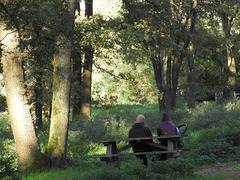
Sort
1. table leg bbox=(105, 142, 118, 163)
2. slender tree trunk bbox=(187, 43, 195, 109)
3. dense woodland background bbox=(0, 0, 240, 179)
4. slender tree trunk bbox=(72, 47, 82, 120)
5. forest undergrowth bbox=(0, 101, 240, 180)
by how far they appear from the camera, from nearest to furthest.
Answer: forest undergrowth bbox=(0, 101, 240, 180) → table leg bbox=(105, 142, 118, 163) → dense woodland background bbox=(0, 0, 240, 179) → slender tree trunk bbox=(72, 47, 82, 120) → slender tree trunk bbox=(187, 43, 195, 109)

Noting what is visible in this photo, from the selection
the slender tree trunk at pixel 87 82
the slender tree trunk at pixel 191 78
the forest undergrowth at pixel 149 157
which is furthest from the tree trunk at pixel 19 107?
the slender tree trunk at pixel 191 78

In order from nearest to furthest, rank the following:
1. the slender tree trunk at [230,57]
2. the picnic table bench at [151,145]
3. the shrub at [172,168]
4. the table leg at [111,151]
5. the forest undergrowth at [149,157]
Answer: the forest undergrowth at [149,157], the shrub at [172,168], the picnic table bench at [151,145], the table leg at [111,151], the slender tree trunk at [230,57]

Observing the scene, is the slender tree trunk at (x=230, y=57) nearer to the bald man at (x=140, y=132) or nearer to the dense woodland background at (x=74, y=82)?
the dense woodland background at (x=74, y=82)

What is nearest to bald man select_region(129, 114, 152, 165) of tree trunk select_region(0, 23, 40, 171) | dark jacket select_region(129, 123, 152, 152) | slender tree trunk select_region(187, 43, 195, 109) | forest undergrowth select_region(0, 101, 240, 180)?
dark jacket select_region(129, 123, 152, 152)

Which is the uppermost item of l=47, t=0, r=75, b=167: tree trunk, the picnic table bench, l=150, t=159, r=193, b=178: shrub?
l=47, t=0, r=75, b=167: tree trunk

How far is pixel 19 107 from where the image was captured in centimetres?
1230

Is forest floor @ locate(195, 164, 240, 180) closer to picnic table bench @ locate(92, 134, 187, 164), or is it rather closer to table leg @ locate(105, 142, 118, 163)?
picnic table bench @ locate(92, 134, 187, 164)

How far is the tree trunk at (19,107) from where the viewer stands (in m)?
12.2

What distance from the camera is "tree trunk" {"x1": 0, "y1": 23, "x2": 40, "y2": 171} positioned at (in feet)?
39.9

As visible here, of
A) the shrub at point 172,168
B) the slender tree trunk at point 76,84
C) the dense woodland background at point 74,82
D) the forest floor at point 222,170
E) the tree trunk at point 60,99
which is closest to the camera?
the shrub at point 172,168

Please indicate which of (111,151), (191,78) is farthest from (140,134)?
(191,78)

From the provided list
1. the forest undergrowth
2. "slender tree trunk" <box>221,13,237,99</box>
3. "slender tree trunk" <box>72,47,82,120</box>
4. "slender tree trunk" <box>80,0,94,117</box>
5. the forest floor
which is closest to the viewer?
the forest undergrowth

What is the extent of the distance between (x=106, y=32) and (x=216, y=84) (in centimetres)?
2945

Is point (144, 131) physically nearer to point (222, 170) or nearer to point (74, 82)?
point (222, 170)
